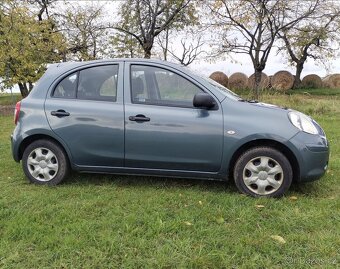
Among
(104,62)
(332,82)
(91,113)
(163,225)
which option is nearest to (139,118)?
(91,113)

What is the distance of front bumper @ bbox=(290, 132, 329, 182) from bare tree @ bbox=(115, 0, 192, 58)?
16.6 metres

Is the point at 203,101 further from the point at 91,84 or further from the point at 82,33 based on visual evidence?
the point at 82,33

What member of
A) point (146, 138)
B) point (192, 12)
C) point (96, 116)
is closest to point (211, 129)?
point (146, 138)

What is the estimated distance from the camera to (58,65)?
473 cm

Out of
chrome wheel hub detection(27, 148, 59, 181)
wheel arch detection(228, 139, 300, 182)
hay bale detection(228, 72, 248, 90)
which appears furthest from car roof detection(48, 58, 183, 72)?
hay bale detection(228, 72, 248, 90)

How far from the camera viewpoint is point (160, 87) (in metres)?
4.29

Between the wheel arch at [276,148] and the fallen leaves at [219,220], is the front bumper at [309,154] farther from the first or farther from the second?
the fallen leaves at [219,220]

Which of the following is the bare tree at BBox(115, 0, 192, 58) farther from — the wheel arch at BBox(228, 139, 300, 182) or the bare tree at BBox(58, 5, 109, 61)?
the wheel arch at BBox(228, 139, 300, 182)

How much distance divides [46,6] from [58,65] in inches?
734

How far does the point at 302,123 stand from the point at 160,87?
67.3 inches

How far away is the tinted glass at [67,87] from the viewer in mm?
4484

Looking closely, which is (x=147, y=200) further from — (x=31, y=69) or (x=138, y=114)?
(x=31, y=69)

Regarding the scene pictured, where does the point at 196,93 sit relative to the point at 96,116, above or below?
above

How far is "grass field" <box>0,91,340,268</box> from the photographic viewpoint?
280 cm
